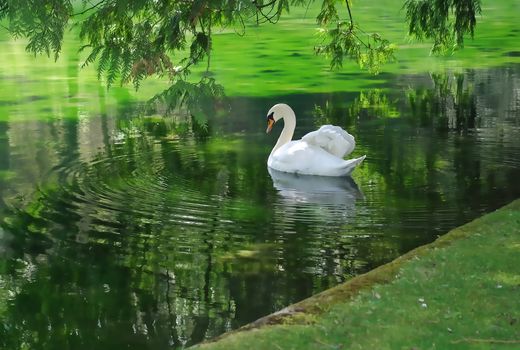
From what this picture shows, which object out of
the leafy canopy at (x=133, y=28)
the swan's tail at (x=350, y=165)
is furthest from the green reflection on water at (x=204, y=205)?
the leafy canopy at (x=133, y=28)

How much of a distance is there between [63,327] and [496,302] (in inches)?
113

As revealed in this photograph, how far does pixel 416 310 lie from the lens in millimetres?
6574

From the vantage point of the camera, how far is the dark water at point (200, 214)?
7.44 metres

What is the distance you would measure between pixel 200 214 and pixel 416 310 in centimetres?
378

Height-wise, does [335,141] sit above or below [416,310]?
above

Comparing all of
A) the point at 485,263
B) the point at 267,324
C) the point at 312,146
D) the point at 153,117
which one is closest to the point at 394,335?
the point at 267,324

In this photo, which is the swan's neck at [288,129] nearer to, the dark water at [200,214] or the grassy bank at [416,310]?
the dark water at [200,214]

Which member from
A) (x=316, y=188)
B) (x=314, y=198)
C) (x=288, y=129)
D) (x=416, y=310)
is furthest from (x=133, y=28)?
(x=288, y=129)

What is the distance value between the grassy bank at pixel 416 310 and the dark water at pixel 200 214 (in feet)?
2.09

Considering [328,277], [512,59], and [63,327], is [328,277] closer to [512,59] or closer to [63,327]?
[63,327]

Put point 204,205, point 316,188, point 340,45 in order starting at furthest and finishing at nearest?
1. point 340,45
2. point 316,188
3. point 204,205

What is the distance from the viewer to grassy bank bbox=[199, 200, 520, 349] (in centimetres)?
609

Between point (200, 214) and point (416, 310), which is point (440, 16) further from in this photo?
point (416, 310)

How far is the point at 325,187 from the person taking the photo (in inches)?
453
